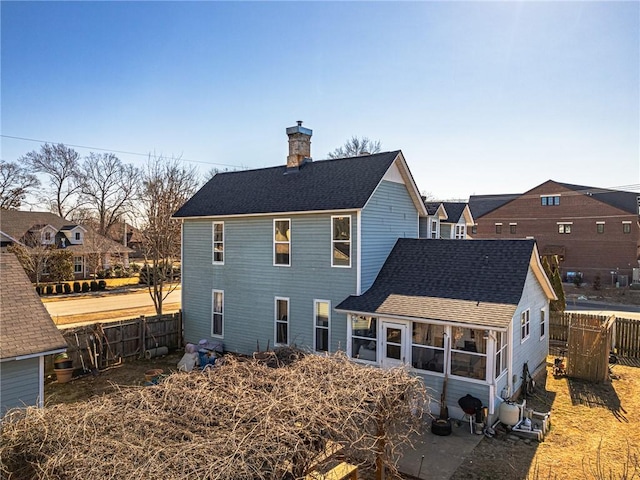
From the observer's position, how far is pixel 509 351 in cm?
1105

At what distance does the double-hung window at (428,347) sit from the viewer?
11.1 m

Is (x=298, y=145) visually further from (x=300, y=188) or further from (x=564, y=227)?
(x=564, y=227)

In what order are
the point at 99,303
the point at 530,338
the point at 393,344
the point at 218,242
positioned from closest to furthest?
the point at 393,344, the point at 530,338, the point at 218,242, the point at 99,303

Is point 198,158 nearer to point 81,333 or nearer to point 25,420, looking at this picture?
point 81,333

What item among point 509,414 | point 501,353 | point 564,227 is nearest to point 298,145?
point 501,353

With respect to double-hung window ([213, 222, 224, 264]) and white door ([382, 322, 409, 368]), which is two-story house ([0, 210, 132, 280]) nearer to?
double-hung window ([213, 222, 224, 264])

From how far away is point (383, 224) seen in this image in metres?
14.4

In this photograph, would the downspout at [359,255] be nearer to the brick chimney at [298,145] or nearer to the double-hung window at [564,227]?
the brick chimney at [298,145]

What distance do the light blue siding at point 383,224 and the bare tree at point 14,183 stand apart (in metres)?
45.3

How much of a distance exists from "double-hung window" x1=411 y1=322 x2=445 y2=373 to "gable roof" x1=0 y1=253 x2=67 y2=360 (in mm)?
8834

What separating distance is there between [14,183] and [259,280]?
43.7 meters

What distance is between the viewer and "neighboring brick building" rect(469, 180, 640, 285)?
3706cm

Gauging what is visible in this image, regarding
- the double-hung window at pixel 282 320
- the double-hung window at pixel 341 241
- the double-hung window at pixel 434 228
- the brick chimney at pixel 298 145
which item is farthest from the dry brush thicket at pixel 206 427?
the double-hung window at pixel 434 228

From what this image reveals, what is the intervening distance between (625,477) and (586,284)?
1439 inches
